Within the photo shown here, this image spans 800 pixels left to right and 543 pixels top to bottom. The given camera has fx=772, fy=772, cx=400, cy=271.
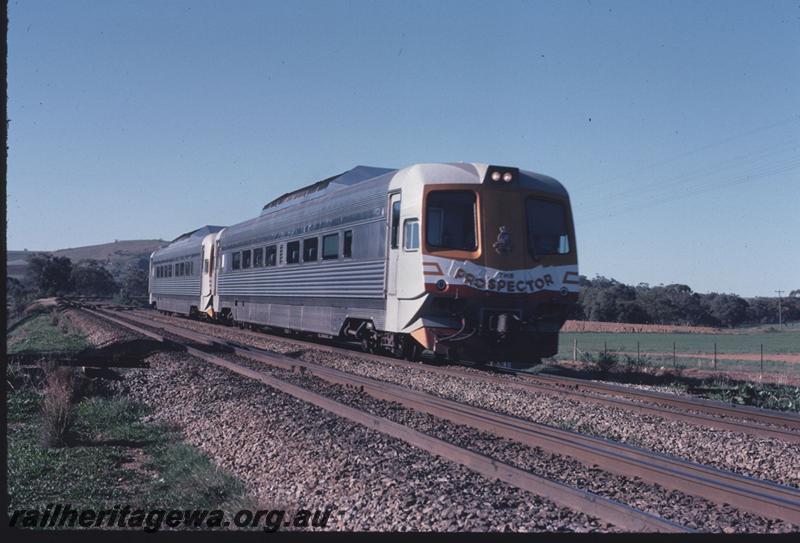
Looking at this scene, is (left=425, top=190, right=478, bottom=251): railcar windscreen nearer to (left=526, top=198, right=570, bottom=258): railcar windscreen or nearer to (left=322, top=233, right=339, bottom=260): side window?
(left=526, top=198, right=570, bottom=258): railcar windscreen

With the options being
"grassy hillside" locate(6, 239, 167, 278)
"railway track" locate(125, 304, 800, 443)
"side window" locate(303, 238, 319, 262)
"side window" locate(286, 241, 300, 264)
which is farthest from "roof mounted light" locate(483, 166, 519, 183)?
"grassy hillside" locate(6, 239, 167, 278)

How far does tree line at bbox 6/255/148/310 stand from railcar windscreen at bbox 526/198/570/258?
50.0 meters

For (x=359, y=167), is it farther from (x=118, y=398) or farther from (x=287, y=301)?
(x=118, y=398)

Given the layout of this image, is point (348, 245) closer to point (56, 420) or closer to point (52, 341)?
point (56, 420)

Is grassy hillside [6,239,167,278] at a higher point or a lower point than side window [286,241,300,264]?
higher

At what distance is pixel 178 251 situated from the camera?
1389 inches

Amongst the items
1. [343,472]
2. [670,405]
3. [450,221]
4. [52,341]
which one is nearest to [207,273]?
[52,341]

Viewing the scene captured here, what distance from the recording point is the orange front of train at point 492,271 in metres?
12.7

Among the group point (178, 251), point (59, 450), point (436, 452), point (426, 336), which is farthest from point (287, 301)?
point (178, 251)

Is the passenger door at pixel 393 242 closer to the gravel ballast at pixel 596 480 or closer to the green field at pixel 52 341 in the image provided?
the gravel ballast at pixel 596 480

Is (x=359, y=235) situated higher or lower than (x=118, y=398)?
higher

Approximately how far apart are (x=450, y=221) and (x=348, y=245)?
3412mm

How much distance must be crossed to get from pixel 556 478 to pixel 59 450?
5.08m

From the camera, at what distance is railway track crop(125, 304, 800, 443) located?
866 cm
